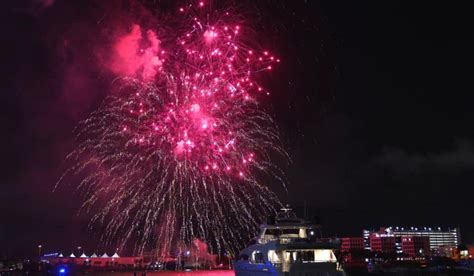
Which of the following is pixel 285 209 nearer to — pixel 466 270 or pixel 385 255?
pixel 466 270

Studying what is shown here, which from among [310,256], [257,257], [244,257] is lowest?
[244,257]

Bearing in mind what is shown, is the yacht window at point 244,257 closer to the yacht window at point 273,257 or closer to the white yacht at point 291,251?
the white yacht at point 291,251

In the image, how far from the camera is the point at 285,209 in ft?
162

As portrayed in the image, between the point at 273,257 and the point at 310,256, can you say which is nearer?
the point at 310,256

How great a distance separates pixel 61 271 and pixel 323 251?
233 feet

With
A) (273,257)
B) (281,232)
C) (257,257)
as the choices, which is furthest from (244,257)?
(273,257)

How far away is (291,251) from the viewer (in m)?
41.3

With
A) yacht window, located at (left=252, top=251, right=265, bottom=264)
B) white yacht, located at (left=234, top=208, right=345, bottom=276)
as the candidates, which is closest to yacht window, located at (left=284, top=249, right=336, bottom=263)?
white yacht, located at (left=234, top=208, right=345, bottom=276)

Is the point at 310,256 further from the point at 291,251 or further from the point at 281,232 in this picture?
the point at 281,232

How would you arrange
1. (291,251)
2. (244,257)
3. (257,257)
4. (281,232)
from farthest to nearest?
1. (244,257)
2. (281,232)
3. (257,257)
4. (291,251)

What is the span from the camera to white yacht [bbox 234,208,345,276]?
39844 mm

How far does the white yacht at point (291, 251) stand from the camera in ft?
131

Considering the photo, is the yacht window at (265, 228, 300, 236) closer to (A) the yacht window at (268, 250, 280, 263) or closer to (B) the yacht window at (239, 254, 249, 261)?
(B) the yacht window at (239, 254, 249, 261)

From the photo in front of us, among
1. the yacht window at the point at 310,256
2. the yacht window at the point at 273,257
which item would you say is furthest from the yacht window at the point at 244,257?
the yacht window at the point at 310,256
